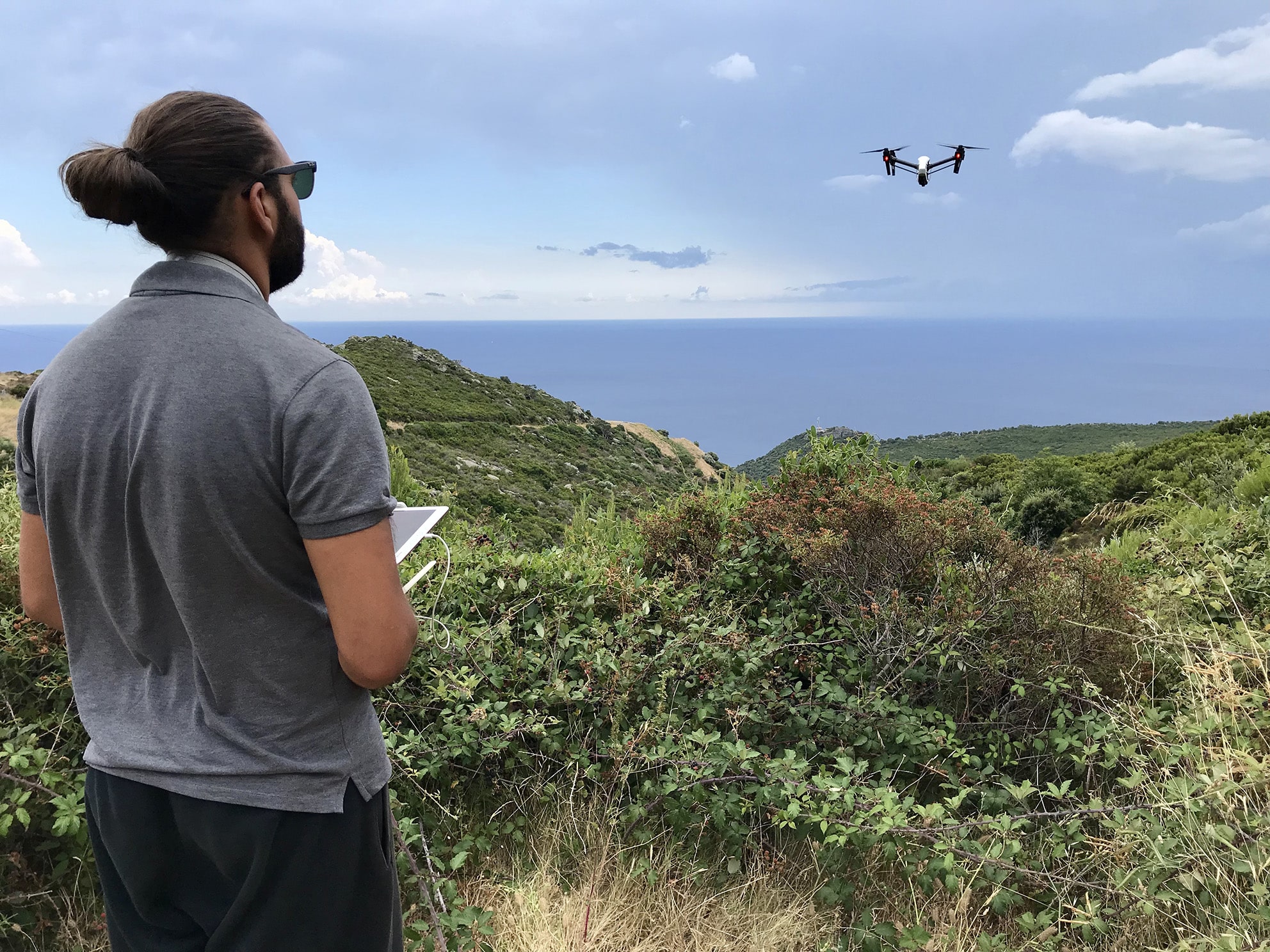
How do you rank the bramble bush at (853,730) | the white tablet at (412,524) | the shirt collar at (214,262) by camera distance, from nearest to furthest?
the shirt collar at (214,262) < the white tablet at (412,524) < the bramble bush at (853,730)

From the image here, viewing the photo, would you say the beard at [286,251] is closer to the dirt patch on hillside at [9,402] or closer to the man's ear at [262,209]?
the man's ear at [262,209]

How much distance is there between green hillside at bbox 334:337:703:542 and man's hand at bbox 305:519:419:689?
18542 mm

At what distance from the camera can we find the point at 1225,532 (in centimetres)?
419

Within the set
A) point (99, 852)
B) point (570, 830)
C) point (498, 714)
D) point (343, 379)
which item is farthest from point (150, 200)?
point (570, 830)

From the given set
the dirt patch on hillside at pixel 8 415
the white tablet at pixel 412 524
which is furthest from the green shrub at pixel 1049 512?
the dirt patch on hillside at pixel 8 415

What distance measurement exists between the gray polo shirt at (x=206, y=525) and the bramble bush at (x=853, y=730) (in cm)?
96

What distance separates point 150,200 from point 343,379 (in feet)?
1.39

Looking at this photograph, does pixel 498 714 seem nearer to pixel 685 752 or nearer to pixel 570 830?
pixel 570 830

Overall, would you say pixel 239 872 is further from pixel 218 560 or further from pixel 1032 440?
pixel 1032 440

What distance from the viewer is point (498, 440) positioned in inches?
1807

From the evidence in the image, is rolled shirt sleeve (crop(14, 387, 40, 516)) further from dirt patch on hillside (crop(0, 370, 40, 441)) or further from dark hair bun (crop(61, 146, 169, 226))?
dirt patch on hillside (crop(0, 370, 40, 441))

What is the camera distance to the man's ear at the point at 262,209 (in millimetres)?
1300

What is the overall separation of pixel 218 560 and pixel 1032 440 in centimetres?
4276

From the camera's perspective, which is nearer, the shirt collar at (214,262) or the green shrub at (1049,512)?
the shirt collar at (214,262)
